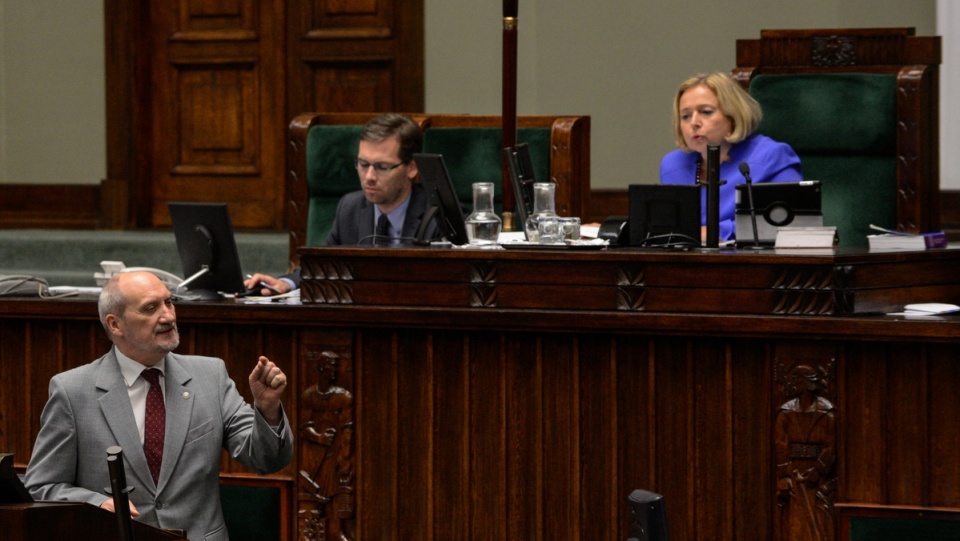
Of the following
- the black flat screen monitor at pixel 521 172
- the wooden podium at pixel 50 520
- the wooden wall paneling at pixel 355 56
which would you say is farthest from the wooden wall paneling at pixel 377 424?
the wooden wall paneling at pixel 355 56

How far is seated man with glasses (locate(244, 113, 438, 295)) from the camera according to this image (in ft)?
15.8

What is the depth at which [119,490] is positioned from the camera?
241 cm

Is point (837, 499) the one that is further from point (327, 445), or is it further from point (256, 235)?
point (256, 235)

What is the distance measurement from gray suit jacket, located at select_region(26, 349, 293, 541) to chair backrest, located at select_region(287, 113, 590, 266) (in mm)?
1844

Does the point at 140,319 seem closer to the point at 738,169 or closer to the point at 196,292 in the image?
the point at 196,292

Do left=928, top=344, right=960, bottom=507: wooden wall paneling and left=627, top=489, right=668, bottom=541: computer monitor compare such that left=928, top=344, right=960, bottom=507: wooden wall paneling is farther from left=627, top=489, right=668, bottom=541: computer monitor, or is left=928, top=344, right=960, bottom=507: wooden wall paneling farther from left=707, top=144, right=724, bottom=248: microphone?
left=627, top=489, right=668, bottom=541: computer monitor

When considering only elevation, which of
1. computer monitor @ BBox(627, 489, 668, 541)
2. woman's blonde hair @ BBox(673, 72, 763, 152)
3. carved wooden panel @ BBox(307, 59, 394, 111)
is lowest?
computer monitor @ BBox(627, 489, 668, 541)

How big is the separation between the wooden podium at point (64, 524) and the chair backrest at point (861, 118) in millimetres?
3047

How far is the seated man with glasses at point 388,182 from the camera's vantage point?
4824 mm

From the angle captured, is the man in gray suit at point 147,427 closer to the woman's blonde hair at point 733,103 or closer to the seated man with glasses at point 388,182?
the seated man with glasses at point 388,182

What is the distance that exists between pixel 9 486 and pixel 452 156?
2.75 m

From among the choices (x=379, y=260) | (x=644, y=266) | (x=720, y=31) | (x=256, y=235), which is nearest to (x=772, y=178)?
(x=644, y=266)

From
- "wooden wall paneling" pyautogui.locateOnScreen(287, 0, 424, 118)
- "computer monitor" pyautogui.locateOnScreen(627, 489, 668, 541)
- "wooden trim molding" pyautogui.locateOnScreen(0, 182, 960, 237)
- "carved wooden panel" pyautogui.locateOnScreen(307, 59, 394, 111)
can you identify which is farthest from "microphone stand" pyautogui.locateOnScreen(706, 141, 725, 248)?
"wooden trim molding" pyautogui.locateOnScreen(0, 182, 960, 237)

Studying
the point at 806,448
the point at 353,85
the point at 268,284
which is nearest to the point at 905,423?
the point at 806,448
